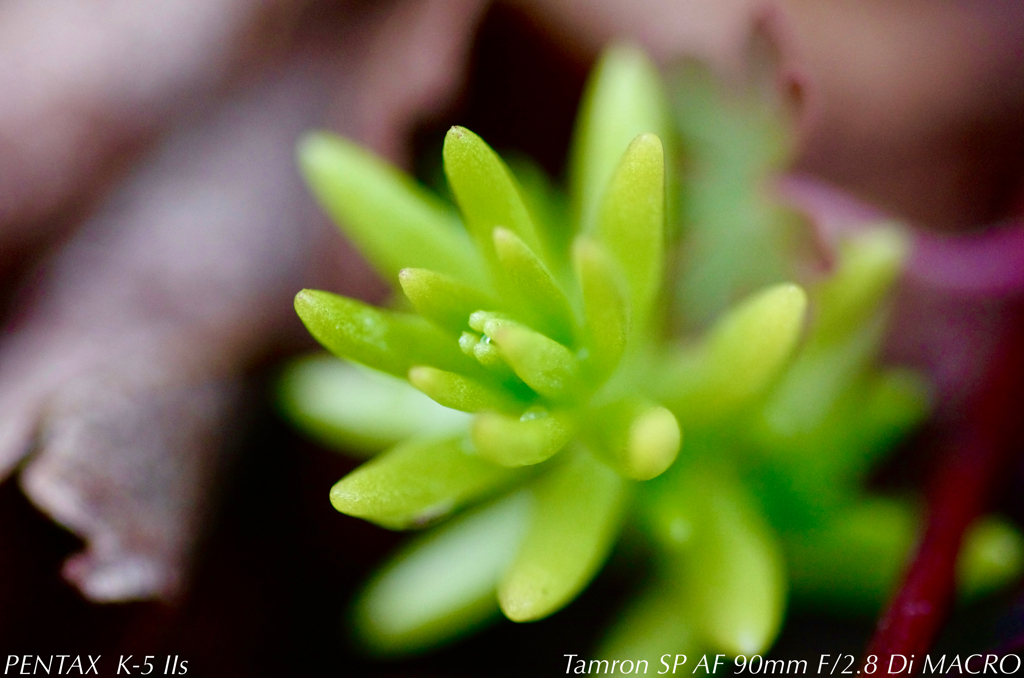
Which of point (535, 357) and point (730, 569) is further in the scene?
point (730, 569)

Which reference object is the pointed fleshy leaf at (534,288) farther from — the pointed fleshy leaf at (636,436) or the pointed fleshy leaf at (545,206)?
the pointed fleshy leaf at (545,206)

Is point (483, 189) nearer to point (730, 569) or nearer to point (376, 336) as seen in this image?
point (376, 336)

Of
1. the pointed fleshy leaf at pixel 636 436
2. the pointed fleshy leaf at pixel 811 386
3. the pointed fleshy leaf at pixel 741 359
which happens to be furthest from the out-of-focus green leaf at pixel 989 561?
the pointed fleshy leaf at pixel 636 436

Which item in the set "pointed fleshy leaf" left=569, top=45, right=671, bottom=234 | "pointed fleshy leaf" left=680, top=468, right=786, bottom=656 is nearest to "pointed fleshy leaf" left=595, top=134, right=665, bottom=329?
"pointed fleshy leaf" left=569, top=45, right=671, bottom=234

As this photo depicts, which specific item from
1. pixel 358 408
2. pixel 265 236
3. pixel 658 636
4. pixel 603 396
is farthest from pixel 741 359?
pixel 265 236

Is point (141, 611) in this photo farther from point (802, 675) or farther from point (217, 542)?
point (802, 675)

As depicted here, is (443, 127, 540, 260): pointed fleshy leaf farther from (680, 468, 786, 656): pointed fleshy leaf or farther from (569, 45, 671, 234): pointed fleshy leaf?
(680, 468, 786, 656): pointed fleshy leaf

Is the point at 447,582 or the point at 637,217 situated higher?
the point at 637,217
